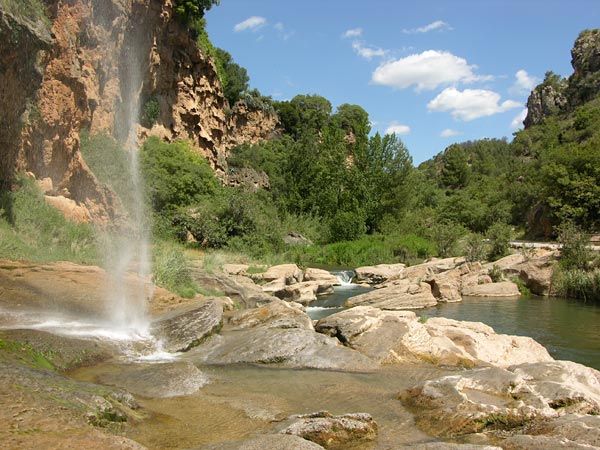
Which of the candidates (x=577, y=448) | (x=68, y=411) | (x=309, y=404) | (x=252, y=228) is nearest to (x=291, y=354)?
(x=309, y=404)

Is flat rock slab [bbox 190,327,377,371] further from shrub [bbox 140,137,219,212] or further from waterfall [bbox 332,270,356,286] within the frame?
shrub [bbox 140,137,219,212]

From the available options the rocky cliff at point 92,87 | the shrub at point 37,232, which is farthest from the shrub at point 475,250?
the shrub at point 37,232

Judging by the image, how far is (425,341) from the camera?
10.6 m

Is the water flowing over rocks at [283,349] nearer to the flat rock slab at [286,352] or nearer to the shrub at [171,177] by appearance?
the flat rock slab at [286,352]

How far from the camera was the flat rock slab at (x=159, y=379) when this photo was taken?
25.2 feet

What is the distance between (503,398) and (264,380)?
361cm

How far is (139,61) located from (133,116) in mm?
3495

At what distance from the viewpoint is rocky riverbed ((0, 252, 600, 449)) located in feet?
18.9

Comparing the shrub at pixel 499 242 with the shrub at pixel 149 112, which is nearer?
the shrub at pixel 499 242

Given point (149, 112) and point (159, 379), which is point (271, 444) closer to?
point (159, 379)

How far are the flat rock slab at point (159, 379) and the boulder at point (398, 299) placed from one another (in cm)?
1221

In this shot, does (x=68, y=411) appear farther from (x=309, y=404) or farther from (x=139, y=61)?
(x=139, y=61)

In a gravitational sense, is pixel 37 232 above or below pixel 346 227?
below

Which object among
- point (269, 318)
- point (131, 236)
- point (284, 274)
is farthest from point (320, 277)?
point (269, 318)
